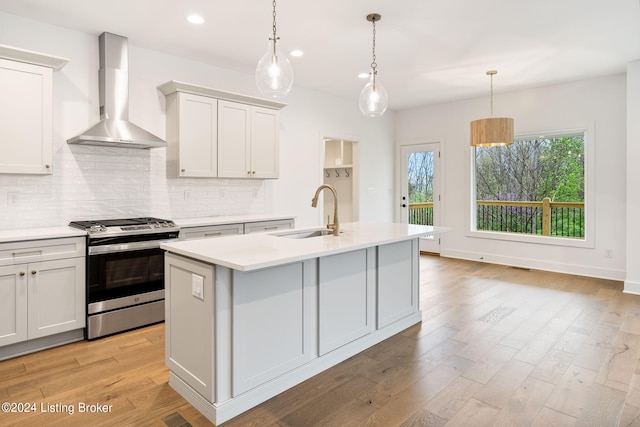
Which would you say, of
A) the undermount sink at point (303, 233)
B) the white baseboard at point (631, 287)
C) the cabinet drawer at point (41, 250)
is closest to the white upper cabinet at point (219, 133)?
the cabinet drawer at point (41, 250)

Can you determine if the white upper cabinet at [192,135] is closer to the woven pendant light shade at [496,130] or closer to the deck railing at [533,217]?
the woven pendant light shade at [496,130]

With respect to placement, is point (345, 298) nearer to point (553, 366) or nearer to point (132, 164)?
point (553, 366)

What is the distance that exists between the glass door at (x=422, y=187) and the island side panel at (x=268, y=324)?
16.7ft

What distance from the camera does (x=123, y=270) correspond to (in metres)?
3.34

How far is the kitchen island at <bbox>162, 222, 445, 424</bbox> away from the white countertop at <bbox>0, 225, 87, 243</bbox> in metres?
1.21

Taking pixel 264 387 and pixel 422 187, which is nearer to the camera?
pixel 264 387

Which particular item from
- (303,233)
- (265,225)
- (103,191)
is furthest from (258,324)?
Result: (103,191)

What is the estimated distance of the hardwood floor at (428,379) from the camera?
82.8 inches

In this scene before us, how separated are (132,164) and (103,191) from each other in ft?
1.29

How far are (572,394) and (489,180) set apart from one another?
4.67 m

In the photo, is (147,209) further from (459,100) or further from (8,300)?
(459,100)

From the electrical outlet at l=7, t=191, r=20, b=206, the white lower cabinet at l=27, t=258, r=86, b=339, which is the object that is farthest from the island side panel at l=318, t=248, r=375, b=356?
the electrical outlet at l=7, t=191, r=20, b=206

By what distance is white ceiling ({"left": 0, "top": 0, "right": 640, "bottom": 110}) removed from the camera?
3195 mm

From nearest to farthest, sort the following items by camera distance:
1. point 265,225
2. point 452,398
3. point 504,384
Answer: point 452,398
point 504,384
point 265,225
